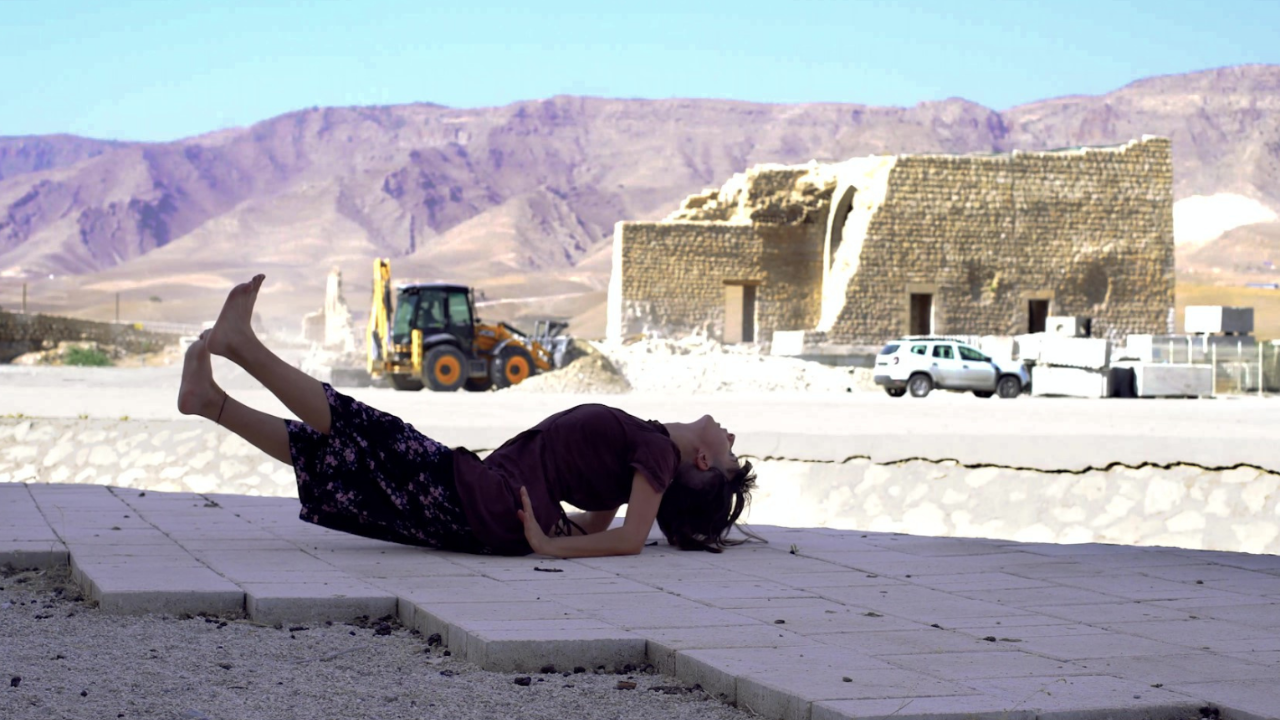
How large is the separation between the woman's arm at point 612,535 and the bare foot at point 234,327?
114 centimetres

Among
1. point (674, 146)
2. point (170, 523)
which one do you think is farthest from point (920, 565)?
point (674, 146)

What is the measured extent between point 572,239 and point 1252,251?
61.5 meters

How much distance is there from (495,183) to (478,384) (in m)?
144

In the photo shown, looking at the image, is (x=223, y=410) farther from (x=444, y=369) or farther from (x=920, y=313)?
(x=920, y=313)

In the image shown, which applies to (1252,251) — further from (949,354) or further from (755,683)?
(755,683)

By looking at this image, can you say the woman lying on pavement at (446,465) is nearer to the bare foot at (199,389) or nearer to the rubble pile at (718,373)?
the bare foot at (199,389)

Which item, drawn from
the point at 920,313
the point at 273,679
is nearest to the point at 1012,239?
the point at 920,313

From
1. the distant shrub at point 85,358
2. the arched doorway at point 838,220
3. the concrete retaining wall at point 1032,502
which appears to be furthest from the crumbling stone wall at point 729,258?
the concrete retaining wall at point 1032,502

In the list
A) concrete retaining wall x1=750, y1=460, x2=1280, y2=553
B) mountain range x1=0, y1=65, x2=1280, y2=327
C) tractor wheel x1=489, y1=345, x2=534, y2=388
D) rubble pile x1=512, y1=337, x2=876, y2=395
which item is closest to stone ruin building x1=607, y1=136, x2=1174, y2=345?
rubble pile x1=512, y1=337, x2=876, y2=395

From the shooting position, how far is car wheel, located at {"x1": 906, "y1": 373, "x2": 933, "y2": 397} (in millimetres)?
23125

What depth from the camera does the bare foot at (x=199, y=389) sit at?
5.10m

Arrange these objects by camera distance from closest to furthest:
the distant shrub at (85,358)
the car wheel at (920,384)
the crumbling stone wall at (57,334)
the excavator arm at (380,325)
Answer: the excavator arm at (380,325), the car wheel at (920,384), the distant shrub at (85,358), the crumbling stone wall at (57,334)

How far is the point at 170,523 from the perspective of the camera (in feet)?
20.7

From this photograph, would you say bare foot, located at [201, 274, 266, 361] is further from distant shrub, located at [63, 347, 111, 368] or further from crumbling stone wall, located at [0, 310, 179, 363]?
crumbling stone wall, located at [0, 310, 179, 363]
